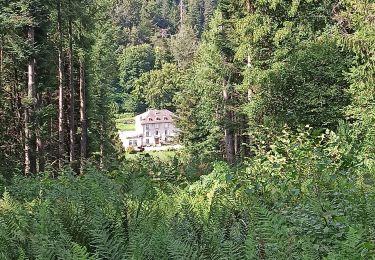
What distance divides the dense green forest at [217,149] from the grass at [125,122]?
59.9m

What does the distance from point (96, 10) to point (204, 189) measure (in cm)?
1884

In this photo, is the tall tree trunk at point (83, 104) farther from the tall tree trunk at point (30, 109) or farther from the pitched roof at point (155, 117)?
the pitched roof at point (155, 117)

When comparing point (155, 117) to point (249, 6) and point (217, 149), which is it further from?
point (249, 6)

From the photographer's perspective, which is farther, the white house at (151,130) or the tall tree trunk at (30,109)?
the white house at (151,130)

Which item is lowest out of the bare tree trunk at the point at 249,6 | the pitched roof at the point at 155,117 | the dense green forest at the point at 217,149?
the pitched roof at the point at 155,117

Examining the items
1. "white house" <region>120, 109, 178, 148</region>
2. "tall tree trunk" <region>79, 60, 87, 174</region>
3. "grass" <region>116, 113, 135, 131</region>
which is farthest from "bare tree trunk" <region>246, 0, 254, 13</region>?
"grass" <region>116, 113, 135, 131</region>

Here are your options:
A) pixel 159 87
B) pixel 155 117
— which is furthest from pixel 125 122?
pixel 155 117

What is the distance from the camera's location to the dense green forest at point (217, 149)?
3223 millimetres

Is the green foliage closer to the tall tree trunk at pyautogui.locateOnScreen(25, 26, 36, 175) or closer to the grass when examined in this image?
the grass

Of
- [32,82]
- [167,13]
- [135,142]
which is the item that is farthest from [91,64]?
[167,13]

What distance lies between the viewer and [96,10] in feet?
76.2

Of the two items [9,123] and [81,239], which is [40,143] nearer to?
[9,123]

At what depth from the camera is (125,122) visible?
347 ft

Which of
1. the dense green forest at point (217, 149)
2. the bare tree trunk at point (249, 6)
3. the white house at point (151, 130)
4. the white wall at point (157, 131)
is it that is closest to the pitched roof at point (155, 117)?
the white house at point (151, 130)
